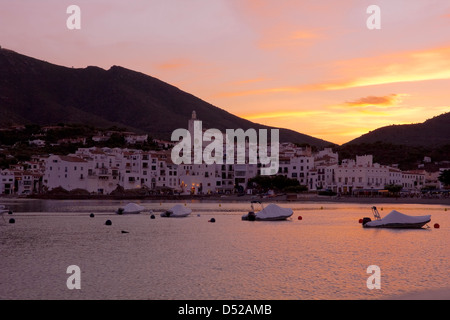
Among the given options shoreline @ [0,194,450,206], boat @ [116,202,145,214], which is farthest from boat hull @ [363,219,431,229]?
shoreline @ [0,194,450,206]

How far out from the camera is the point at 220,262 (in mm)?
29359

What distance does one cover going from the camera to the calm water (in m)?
21.6

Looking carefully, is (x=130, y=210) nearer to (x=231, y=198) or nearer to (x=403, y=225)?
(x=403, y=225)

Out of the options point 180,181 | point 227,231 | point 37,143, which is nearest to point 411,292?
point 227,231

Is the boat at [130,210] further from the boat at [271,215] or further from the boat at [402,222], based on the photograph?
the boat at [402,222]

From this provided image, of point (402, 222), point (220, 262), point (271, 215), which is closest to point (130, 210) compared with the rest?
point (271, 215)

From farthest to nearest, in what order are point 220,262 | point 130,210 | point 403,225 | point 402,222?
point 130,210, point 403,225, point 402,222, point 220,262

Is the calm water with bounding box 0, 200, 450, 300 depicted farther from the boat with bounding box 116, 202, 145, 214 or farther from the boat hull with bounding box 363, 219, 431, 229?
the boat with bounding box 116, 202, 145, 214

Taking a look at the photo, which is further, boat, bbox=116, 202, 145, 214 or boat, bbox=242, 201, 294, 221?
boat, bbox=116, 202, 145, 214

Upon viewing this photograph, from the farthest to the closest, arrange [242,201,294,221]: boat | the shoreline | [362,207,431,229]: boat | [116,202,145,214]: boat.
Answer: the shoreline
[116,202,145,214]: boat
[242,201,294,221]: boat
[362,207,431,229]: boat

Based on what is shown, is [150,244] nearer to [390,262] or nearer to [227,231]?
[227,231]

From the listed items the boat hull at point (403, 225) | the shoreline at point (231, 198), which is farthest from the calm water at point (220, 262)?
the shoreline at point (231, 198)

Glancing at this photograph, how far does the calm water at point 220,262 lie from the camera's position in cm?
2161
